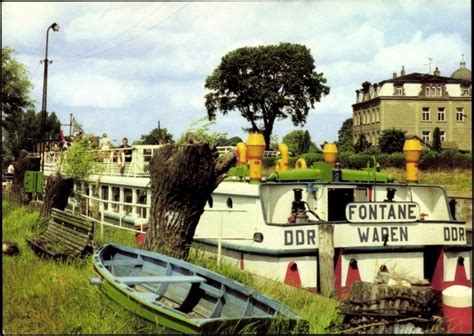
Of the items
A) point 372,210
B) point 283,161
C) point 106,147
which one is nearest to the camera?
point 372,210

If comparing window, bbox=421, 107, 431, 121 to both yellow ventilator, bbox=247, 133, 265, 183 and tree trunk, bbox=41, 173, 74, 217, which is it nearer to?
yellow ventilator, bbox=247, 133, 265, 183

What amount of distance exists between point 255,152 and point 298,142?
142ft

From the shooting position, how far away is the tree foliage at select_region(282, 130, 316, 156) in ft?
154

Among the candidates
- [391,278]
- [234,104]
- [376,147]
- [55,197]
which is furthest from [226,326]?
[376,147]

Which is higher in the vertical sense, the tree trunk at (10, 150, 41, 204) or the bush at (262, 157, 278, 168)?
the bush at (262, 157, 278, 168)

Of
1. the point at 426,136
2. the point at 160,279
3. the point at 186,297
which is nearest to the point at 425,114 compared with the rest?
the point at 426,136

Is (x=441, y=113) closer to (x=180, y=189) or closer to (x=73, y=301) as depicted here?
(x=180, y=189)

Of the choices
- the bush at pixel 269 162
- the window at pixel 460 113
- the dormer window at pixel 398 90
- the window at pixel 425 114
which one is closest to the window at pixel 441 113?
the window at pixel 460 113

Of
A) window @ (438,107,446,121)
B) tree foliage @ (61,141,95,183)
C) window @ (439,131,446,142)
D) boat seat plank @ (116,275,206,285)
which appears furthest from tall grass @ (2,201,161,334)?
window @ (438,107,446,121)

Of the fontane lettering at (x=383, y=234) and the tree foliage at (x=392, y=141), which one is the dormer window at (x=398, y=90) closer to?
the tree foliage at (x=392, y=141)

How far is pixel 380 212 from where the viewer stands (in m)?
11.0

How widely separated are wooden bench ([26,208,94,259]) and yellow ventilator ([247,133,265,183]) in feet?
9.89

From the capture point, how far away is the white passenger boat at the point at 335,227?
10680 millimetres

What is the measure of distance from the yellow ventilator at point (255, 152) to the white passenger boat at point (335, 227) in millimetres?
23
